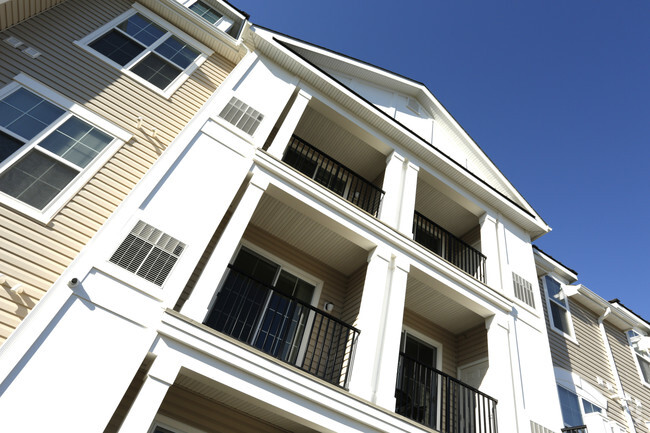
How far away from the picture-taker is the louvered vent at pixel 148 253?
5.76 m

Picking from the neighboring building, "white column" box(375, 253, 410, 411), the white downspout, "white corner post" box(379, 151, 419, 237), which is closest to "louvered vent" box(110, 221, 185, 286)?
"white column" box(375, 253, 410, 411)

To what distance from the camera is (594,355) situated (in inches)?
503

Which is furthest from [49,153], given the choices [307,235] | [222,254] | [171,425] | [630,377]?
[630,377]

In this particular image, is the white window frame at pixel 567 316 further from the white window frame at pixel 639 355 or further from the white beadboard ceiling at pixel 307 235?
the white beadboard ceiling at pixel 307 235

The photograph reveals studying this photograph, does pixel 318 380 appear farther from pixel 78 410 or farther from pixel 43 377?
pixel 43 377

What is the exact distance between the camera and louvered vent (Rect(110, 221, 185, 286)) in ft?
18.9

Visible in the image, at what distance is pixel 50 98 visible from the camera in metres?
7.09

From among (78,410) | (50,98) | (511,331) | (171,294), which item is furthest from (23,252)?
(511,331)

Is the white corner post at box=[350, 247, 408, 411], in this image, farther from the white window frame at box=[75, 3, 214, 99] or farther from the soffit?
the soffit

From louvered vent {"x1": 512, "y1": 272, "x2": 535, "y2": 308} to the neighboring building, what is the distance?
2174mm

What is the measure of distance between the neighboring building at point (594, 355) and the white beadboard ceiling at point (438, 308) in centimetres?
333

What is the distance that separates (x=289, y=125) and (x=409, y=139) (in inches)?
138

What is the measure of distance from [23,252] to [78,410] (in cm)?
247

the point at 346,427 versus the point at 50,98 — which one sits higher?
the point at 50,98
